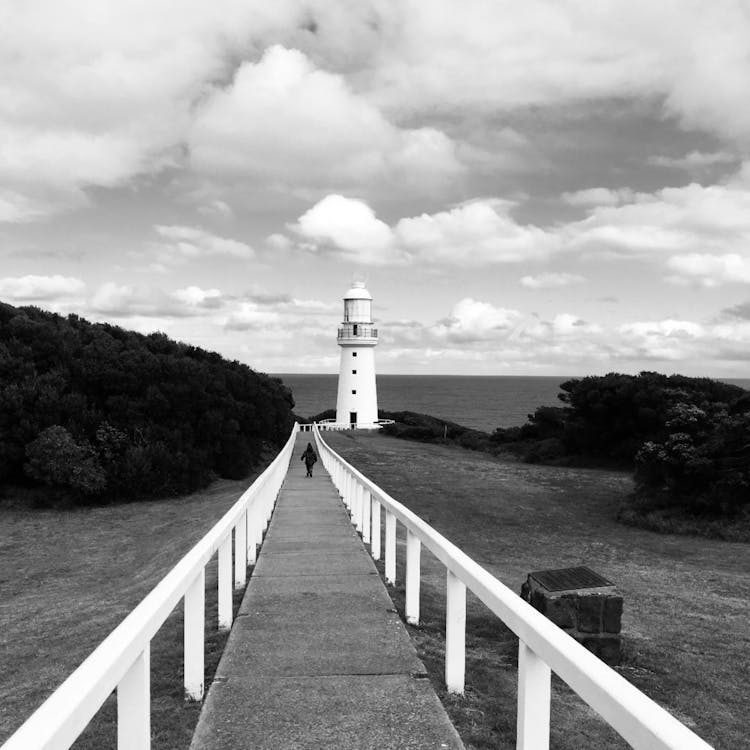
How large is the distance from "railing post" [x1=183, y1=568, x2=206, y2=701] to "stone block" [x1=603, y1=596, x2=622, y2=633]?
3.74m

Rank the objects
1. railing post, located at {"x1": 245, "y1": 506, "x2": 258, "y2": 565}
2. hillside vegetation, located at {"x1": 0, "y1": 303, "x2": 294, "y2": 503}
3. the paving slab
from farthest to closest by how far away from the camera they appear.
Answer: hillside vegetation, located at {"x1": 0, "y1": 303, "x2": 294, "y2": 503} → railing post, located at {"x1": 245, "y1": 506, "x2": 258, "y2": 565} → the paving slab

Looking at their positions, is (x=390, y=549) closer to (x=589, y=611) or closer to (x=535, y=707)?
(x=589, y=611)

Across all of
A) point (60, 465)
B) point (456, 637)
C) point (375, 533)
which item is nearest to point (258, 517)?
point (375, 533)

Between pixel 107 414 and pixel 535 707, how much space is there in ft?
78.6

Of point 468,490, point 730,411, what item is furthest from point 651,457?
point 468,490

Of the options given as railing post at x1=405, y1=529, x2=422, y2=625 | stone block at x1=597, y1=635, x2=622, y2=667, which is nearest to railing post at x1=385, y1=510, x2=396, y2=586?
railing post at x1=405, y1=529, x2=422, y2=625

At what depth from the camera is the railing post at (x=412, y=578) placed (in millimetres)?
6102

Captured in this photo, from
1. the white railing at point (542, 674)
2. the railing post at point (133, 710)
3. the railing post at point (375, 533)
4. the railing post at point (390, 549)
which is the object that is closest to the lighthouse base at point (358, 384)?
the railing post at point (375, 533)

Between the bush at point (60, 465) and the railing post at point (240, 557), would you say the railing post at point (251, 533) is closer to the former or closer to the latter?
the railing post at point (240, 557)

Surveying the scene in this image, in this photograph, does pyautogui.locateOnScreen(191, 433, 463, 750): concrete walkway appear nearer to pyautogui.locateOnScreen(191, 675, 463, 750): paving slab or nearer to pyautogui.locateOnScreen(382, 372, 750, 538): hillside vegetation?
pyautogui.locateOnScreen(191, 675, 463, 750): paving slab

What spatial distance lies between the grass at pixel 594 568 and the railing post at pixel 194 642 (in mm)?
1592

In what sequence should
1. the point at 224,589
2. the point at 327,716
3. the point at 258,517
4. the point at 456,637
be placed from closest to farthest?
1. the point at 327,716
2. the point at 456,637
3. the point at 224,589
4. the point at 258,517

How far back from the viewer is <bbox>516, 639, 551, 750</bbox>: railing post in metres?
3.01

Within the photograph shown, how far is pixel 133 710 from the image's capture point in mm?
3059
